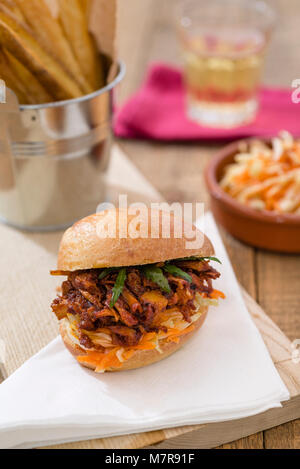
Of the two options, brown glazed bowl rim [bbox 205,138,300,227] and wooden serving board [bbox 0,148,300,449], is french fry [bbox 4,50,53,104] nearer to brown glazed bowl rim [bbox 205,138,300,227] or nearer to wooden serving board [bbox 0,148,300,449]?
wooden serving board [bbox 0,148,300,449]

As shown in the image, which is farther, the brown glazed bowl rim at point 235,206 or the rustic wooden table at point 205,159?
the brown glazed bowl rim at point 235,206

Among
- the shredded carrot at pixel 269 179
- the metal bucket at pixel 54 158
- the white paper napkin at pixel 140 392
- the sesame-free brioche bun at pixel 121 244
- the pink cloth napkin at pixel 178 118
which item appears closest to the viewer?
the white paper napkin at pixel 140 392

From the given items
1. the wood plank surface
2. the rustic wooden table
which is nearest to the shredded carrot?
the rustic wooden table

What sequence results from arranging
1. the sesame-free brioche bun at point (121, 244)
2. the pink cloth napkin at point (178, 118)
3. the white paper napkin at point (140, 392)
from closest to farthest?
the white paper napkin at point (140, 392) → the sesame-free brioche bun at point (121, 244) → the pink cloth napkin at point (178, 118)

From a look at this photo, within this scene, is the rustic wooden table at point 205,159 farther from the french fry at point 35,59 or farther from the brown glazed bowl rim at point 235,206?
the french fry at point 35,59

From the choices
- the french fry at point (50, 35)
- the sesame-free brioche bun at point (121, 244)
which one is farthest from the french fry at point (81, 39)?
the sesame-free brioche bun at point (121, 244)

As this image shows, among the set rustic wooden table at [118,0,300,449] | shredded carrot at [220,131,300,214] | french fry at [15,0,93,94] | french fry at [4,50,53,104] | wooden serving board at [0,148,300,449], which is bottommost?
rustic wooden table at [118,0,300,449]
